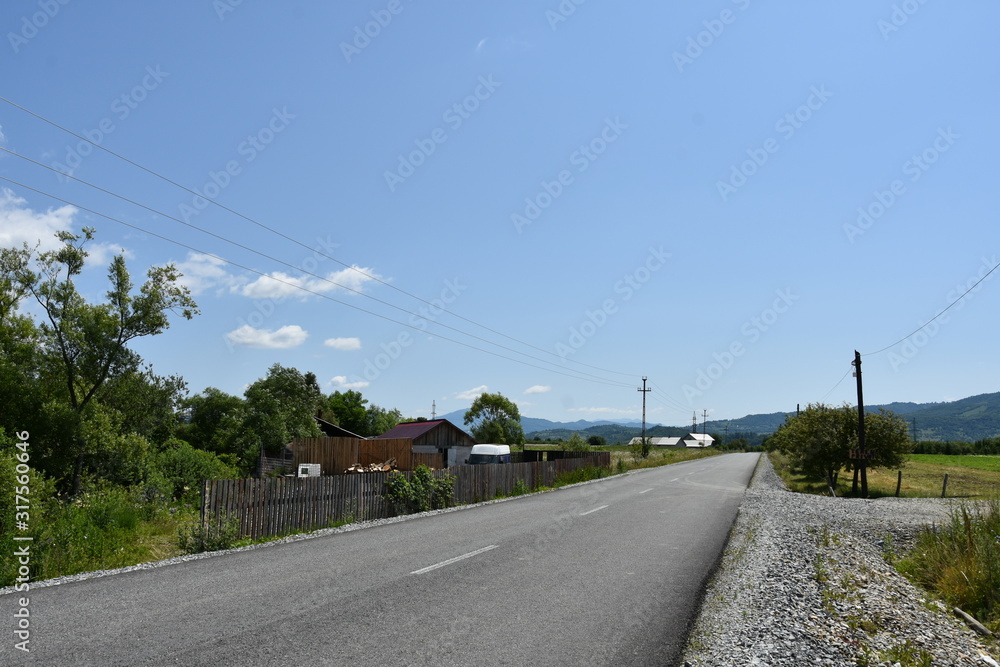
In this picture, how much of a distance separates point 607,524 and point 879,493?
2729cm

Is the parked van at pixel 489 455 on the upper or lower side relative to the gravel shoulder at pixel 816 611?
lower

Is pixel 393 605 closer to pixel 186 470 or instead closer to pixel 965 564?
pixel 965 564

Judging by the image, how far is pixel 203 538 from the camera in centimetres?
1087

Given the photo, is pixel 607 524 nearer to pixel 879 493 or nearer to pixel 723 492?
pixel 723 492

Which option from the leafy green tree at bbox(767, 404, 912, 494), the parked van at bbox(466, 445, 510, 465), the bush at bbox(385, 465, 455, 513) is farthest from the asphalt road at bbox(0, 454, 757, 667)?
the leafy green tree at bbox(767, 404, 912, 494)

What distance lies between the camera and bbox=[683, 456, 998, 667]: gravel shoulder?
5.86 meters

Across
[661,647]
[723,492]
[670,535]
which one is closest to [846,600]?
[661,647]

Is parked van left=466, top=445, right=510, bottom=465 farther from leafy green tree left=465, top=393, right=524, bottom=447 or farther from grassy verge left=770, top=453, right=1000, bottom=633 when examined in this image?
leafy green tree left=465, top=393, right=524, bottom=447

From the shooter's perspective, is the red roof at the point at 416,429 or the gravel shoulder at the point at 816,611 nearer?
the gravel shoulder at the point at 816,611

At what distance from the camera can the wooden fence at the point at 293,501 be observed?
37.9 ft

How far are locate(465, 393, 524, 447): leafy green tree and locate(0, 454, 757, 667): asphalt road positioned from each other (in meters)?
82.1

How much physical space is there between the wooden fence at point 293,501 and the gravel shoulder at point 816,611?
30.6 feet

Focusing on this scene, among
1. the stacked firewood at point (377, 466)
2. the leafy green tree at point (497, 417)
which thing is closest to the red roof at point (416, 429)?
the stacked firewood at point (377, 466)

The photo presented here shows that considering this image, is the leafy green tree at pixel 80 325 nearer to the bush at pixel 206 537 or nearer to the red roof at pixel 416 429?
the bush at pixel 206 537
